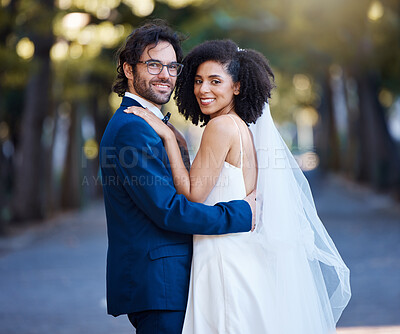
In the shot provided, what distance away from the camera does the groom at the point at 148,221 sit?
129 inches

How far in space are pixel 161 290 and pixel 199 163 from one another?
2.28 ft

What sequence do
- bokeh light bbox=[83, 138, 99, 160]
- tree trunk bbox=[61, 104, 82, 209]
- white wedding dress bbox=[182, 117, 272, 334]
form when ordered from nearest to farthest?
white wedding dress bbox=[182, 117, 272, 334] < tree trunk bbox=[61, 104, 82, 209] < bokeh light bbox=[83, 138, 99, 160]

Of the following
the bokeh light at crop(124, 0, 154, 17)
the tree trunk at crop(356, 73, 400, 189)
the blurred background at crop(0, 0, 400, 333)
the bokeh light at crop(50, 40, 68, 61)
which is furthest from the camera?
the tree trunk at crop(356, 73, 400, 189)

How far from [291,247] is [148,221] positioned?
854 mm

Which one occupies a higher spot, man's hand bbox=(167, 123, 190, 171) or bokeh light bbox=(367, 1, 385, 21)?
bokeh light bbox=(367, 1, 385, 21)

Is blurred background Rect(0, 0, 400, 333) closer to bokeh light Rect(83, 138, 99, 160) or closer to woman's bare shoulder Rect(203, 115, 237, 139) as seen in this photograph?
bokeh light Rect(83, 138, 99, 160)

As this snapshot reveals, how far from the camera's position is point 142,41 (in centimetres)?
359

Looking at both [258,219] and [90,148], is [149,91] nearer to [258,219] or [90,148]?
[258,219]

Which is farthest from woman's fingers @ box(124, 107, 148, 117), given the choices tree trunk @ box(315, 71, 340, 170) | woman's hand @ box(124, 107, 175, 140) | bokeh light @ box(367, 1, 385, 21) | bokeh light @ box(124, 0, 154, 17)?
tree trunk @ box(315, 71, 340, 170)

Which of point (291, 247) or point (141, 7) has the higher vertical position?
point (141, 7)

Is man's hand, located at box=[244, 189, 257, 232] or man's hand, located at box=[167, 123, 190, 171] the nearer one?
man's hand, located at box=[244, 189, 257, 232]

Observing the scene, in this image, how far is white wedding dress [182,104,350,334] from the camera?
11.3 ft

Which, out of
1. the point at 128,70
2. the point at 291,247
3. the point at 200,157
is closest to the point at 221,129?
the point at 200,157

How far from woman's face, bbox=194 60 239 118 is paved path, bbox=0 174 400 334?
12.6 feet
